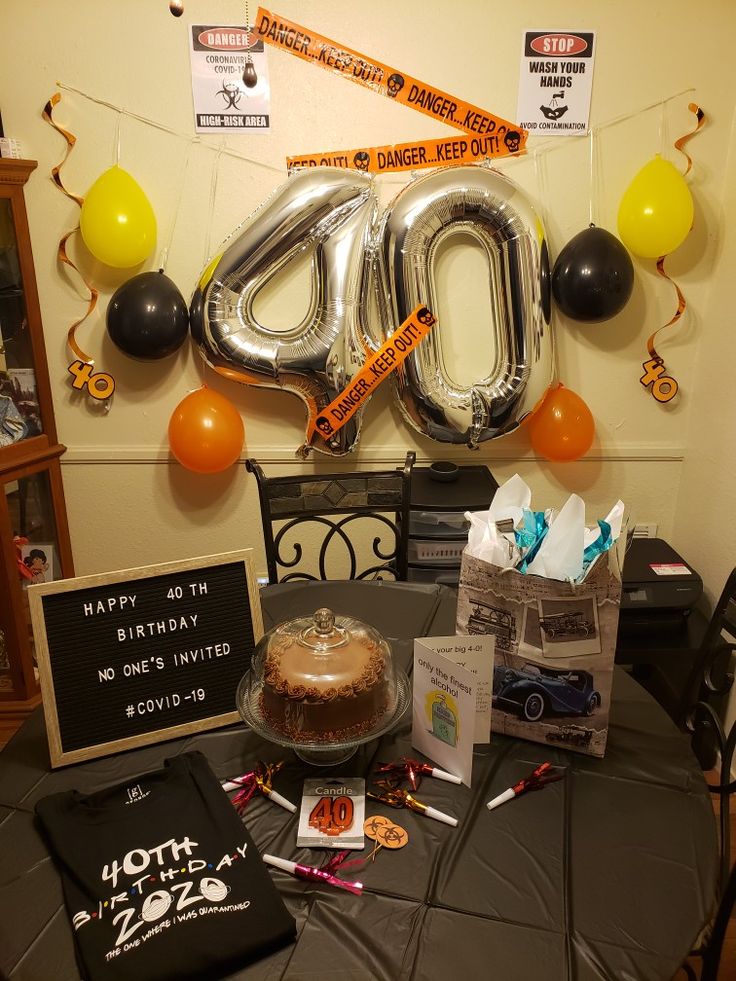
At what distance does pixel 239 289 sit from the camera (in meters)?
2.13

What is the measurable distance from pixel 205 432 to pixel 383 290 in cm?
78

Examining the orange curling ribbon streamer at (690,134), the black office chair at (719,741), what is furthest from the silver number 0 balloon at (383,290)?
the black office chair at (719,741)

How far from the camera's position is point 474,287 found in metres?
2.26

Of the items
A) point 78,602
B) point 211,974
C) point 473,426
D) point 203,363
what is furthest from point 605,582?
point 203,363

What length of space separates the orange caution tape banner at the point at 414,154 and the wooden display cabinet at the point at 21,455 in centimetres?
97

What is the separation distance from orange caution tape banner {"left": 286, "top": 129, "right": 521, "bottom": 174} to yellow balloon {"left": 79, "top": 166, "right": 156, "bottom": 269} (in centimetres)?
52

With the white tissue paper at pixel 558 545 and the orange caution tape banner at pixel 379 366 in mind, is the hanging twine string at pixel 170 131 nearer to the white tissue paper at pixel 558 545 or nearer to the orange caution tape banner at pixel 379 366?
the orange caution tape banner at pixel 379 366

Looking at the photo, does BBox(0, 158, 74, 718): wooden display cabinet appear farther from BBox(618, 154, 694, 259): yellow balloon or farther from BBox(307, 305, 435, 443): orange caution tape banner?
BBox(618, 154, 694, 259): yellow balloon

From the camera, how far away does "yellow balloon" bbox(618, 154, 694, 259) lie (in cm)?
200

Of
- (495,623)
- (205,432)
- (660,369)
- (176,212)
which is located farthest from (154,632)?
(660,369)

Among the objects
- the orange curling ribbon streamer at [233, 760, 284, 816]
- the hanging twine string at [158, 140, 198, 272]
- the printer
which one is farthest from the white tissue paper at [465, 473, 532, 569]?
the hanging twine string at [158, 140, 198, 272]

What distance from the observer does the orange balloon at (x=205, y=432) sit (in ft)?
7.12

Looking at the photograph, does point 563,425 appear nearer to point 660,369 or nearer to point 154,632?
point 660,369

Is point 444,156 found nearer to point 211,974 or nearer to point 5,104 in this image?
point 5,104
